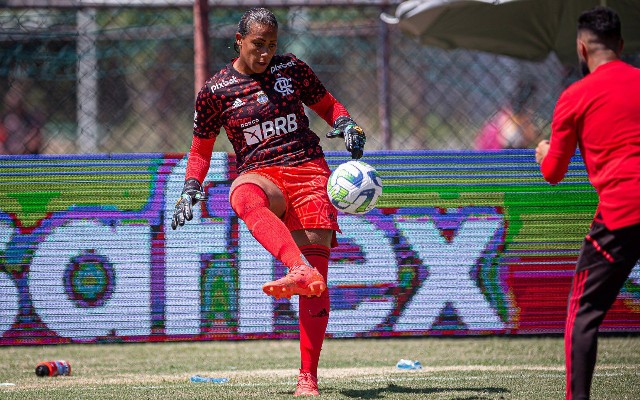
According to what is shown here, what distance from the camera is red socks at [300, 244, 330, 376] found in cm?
535

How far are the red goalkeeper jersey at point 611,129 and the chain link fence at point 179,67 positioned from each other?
397 cm

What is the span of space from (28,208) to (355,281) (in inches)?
96.9

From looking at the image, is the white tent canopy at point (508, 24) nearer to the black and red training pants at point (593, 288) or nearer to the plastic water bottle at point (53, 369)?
the plastic water bottle at point (53, 369)

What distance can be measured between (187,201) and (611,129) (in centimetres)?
242

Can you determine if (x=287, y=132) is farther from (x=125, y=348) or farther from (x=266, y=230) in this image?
(x=125, y=348)

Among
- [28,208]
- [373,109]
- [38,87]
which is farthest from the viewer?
[373,109]

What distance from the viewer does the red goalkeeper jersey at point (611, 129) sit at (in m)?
3.98

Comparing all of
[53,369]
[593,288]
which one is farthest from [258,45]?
[53,369]

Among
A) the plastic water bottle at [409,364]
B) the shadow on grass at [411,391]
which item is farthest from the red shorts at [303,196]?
the plastic water bottle at [409,364]

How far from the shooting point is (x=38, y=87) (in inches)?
407

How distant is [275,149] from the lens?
5.43 metres

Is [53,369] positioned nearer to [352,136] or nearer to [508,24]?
[352,136]

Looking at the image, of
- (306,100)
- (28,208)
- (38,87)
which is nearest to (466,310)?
(306,100)

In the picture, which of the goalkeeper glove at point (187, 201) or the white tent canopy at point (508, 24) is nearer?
the goalkeeper glove at point (187, 201)
